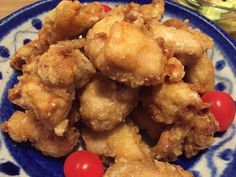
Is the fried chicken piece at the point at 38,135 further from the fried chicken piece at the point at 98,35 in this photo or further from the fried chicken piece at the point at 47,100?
the fried chicken piece at the point at 98,35

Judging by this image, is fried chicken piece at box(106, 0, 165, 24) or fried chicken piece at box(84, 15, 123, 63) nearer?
fried chicken piece at box(84, 15, 123, 63)

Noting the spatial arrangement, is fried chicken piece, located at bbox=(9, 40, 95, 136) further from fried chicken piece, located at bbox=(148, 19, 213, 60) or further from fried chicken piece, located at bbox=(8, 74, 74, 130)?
fried chicken piece, located at bbox=(148, 19, 213, 60)

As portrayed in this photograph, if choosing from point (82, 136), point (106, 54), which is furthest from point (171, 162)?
point (106, 54)

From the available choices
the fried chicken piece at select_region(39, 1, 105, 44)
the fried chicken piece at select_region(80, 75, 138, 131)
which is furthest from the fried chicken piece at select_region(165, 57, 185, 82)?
the fried chicken piece at select_region(39, 1, 105, 44)

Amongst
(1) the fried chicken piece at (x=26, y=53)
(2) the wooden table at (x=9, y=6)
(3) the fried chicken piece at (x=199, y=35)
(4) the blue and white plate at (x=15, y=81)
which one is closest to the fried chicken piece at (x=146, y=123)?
(4) the blue and white plate at (x=15, y=81)

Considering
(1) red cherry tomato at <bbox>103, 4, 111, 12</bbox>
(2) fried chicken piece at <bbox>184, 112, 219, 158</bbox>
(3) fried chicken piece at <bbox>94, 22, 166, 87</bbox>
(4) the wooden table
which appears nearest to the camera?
(3) fried chicken piece at <bbox>94, 22, 166, 87</bbox>

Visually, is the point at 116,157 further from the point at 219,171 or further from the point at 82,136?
the point at 219,171

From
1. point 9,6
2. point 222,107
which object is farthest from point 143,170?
point 9,6
